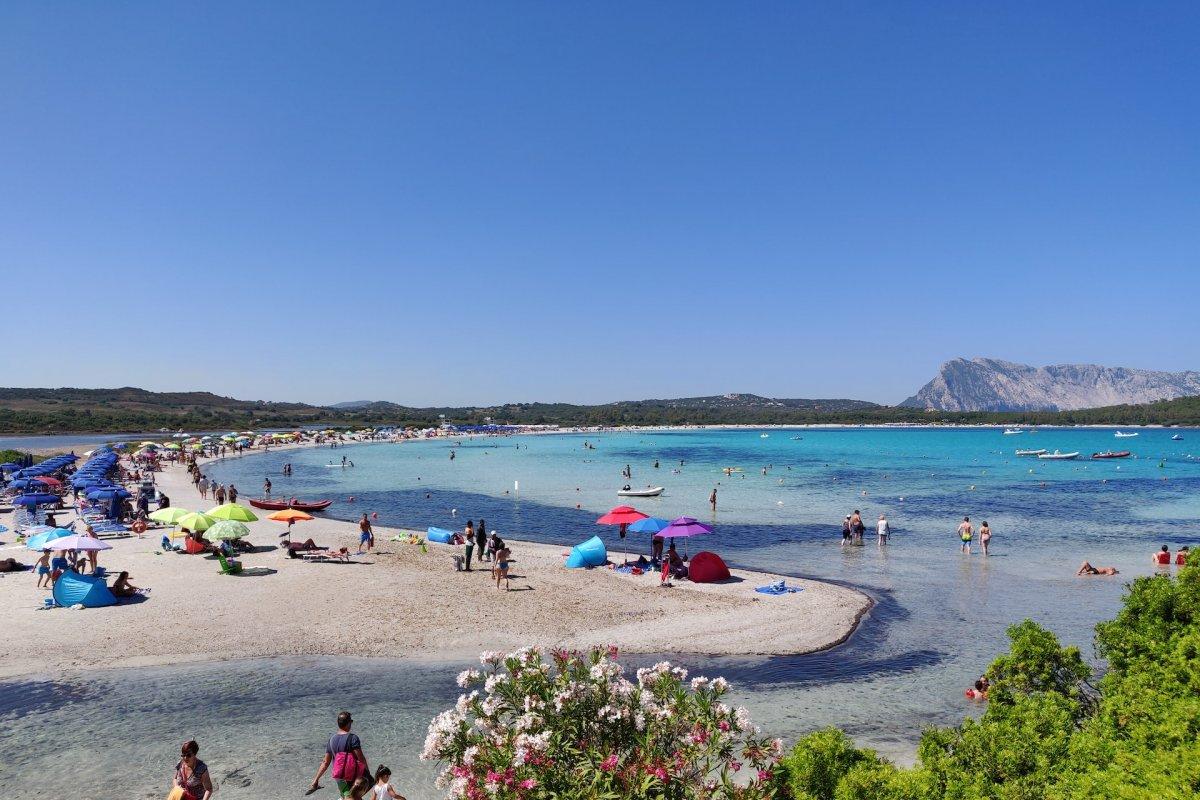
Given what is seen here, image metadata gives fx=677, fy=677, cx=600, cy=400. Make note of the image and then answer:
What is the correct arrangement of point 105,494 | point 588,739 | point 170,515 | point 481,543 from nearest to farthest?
point 588,739 → point 481,543 → point 170,515 → point 105,494

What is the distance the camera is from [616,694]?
6199 millimetres

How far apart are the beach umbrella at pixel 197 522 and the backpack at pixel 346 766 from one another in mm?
20883

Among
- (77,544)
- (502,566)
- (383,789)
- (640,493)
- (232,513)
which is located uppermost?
(232,513)

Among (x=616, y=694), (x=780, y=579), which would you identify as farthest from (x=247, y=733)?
(x=780, y=579)

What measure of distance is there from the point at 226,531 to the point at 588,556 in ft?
43.4

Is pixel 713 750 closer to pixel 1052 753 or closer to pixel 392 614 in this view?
pixel 1052 753

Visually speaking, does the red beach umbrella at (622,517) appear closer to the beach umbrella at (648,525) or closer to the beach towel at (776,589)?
the beach umbrella at (648,525)

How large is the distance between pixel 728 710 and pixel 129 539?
3367 cm

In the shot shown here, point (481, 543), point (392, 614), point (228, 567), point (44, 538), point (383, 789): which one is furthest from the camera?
point (481, 543)

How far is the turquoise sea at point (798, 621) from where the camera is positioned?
12.0 meters

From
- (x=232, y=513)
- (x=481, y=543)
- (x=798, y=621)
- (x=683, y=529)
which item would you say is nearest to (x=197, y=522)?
(x=232, y=513)

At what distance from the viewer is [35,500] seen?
112 feet

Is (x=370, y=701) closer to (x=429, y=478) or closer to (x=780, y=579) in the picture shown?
(x=780, y=579)

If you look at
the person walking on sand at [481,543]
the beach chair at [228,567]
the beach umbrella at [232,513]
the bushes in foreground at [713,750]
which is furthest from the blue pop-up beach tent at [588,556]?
the bushes in foreground at [713,750]
